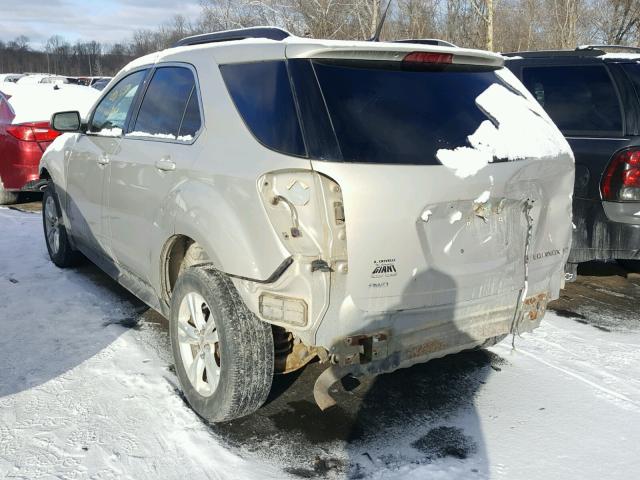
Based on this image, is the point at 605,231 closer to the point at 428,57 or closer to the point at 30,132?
the point at 428,57

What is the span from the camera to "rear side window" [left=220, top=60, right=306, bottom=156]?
2.81 meters

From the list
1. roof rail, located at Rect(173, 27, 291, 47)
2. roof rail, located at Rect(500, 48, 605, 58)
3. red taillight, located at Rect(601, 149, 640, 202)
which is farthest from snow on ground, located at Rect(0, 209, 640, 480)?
roof rail, located at Rect(500, 48, 605, 58)

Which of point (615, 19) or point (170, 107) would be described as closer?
point (170, 107)

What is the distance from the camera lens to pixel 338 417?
3.42 metres

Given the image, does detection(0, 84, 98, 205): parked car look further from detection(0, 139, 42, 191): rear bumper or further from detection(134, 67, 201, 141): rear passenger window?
detection(134, 67, 201, 141): rear passenger window

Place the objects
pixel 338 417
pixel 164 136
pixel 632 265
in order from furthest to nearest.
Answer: pixel 632 265 < pixel 164 136 < pixel 338 417

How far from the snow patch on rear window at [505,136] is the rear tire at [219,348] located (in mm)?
1218

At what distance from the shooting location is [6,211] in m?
8.72

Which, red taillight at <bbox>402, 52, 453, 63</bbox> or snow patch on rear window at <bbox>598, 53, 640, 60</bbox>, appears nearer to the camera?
red taillight at <bbox>402, 52, 453, 63</bbox>

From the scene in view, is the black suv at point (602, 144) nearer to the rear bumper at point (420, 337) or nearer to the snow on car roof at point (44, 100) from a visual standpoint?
the rear bumper at point (420, 337)

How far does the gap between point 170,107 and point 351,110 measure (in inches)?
55.5

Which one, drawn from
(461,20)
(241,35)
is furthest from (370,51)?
(461,20)

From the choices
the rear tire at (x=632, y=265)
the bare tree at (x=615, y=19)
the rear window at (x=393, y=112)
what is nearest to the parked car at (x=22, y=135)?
the rear window at (x=393, y=112)

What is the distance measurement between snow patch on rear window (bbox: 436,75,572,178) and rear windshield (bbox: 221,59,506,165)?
73 mm
